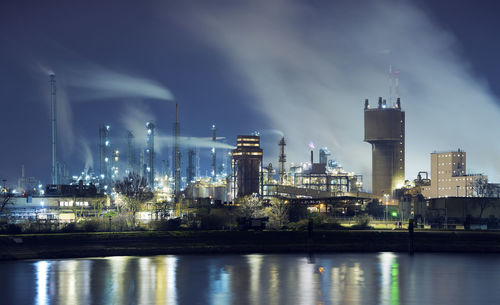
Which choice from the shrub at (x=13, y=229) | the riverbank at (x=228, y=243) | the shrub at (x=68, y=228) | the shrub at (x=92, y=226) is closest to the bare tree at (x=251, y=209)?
the shrub at (x=92, y=226)

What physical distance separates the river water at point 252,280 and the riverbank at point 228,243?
3210 mm

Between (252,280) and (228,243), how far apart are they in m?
24.9

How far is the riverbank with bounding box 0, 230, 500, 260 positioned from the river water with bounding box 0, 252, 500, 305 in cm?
321

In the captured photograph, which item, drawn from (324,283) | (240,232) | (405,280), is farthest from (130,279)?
(240,232)

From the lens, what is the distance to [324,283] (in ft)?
158

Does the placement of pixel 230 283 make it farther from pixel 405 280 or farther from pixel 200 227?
pixel 200 227

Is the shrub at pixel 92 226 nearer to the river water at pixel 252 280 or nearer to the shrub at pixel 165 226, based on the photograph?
the shrub at pixel 165 226

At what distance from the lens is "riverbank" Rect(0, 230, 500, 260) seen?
66.5 metres

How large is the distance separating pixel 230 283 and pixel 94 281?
32.7 feet

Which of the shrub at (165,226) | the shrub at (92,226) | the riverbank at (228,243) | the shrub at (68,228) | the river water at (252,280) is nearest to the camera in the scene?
the river water at (252,280)

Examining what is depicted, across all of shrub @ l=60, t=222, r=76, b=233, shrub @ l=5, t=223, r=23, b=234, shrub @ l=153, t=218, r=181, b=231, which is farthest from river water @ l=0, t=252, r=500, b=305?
→ shrub @ l=153, t=218, r=181, b=231

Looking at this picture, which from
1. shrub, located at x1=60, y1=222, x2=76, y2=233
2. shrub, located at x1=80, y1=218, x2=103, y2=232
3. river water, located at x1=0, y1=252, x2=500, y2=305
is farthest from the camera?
shrub, located at x1=80, y1=218, x2=103, y2=232

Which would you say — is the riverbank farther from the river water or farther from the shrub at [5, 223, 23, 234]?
the shrub at [5, 223, 23, 234]

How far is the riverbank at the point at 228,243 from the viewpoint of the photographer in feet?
218
